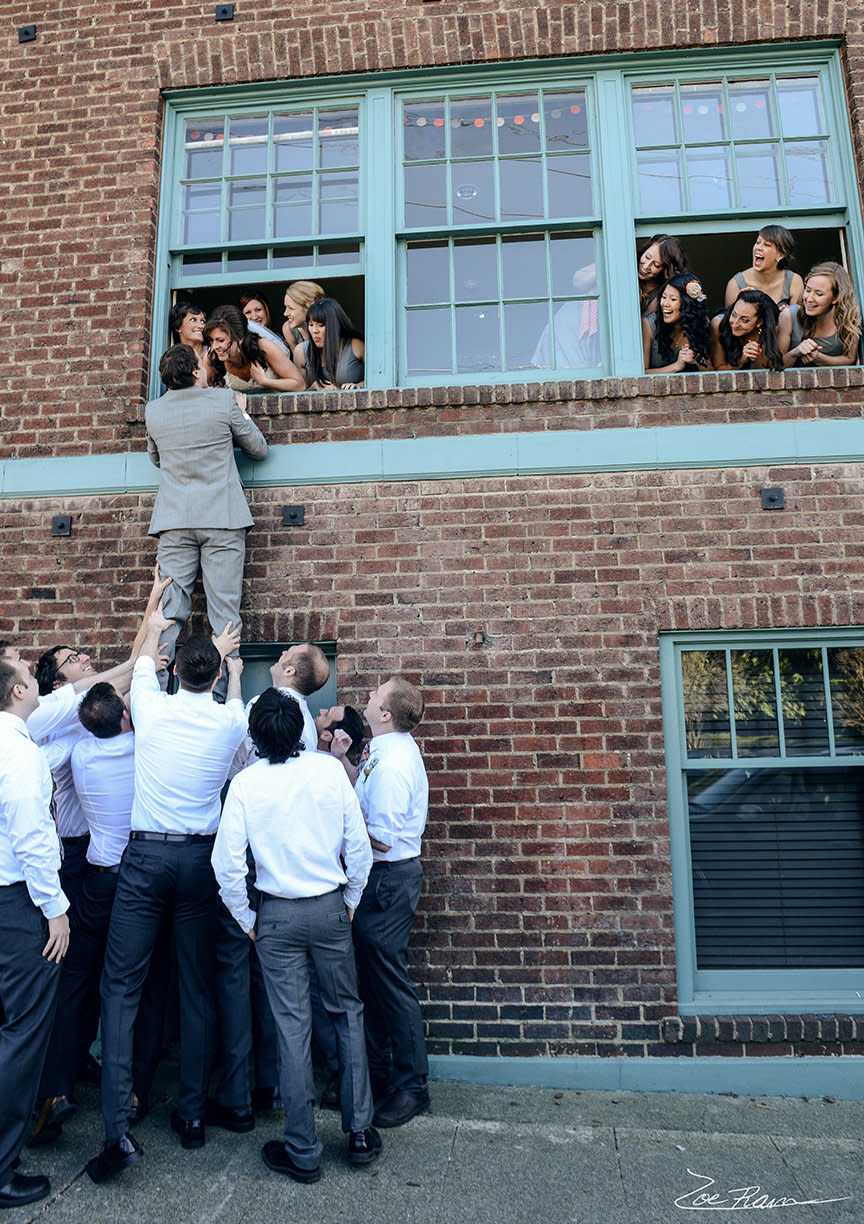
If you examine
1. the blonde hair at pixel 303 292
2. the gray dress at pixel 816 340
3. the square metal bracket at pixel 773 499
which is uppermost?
the blonde hair at pixel 303 292

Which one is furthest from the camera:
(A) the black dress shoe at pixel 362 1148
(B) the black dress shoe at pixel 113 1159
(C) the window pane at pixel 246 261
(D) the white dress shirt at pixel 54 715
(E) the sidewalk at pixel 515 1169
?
(C) the window pane at pixel 246 261

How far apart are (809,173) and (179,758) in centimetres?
530

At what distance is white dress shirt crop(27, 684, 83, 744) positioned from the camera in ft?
14.6

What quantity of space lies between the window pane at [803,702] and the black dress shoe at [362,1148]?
3016 mm

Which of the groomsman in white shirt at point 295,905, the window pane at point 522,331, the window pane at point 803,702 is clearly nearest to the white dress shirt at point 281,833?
the groomsman in white shirt at point 295,905

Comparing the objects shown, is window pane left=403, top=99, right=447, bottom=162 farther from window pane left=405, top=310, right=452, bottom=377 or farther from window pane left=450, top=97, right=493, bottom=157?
window pane left=405, top=310, right=452, bottom=377

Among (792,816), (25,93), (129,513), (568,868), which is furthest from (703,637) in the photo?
(25,93)

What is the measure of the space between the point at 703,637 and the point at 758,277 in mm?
2353

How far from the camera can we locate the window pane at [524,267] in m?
5.74

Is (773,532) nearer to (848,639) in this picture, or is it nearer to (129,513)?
(848,639)

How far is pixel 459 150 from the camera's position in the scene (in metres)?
5.95

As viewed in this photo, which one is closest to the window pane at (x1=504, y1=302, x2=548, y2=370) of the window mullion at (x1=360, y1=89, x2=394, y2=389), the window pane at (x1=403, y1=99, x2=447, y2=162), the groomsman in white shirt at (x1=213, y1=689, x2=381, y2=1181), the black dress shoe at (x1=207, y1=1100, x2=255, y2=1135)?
the window mullion at (x1=360, y1=89, x2=394, y2=389)

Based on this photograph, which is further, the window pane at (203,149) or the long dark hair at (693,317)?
the window pane at (203,149)

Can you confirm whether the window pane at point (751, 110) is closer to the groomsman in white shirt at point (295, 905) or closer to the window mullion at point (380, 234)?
the window mullion at point (380, 234)
